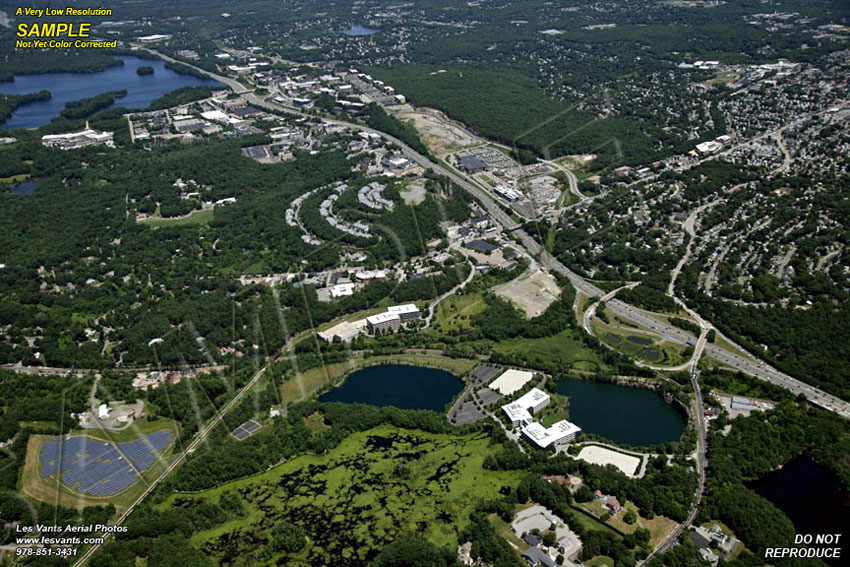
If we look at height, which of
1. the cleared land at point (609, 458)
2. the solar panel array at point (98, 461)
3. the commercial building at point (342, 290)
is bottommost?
the solar panel array at point (98, 461)

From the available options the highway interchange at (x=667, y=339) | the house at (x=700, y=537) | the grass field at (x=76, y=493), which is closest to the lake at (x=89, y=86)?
the highway interchange at (x=667, y=339)

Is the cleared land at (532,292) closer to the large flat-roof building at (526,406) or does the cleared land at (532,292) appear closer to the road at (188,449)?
the large flat-roof building at (526,406)

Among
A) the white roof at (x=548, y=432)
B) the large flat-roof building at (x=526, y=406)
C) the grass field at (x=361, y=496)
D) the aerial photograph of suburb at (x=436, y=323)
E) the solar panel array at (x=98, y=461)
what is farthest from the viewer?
the large flat-roof building at (x=526, y=406)

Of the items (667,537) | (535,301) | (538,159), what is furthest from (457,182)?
(667,537)

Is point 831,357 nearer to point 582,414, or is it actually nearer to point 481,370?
point 582,414

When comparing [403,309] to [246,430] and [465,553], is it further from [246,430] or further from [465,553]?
[465,553]

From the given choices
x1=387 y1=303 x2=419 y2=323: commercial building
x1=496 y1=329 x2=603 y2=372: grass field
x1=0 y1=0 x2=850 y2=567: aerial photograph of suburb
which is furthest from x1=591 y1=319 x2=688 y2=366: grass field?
x1=387 y1=303 x2=419 y2=323: commercial building
